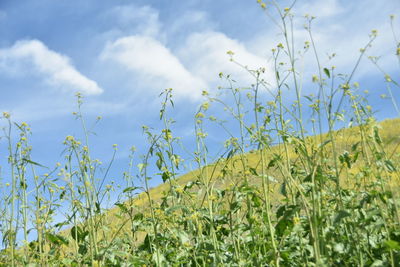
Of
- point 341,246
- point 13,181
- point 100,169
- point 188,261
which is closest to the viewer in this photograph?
point 341,246

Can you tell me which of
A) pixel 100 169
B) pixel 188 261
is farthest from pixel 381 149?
pixel 100 169

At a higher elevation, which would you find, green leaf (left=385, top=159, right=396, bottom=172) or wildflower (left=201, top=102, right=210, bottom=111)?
wildflower (left=201, top=102, right=210, bottom=111)

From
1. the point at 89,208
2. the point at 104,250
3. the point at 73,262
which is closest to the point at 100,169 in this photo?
the point at 73,262

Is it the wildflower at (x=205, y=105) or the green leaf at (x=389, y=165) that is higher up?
the wildflower at (x=205, y=105)

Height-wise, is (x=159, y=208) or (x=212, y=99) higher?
(x=212, y=99)

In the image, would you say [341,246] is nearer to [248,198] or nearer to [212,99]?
[248,198]

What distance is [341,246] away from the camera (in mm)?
2523

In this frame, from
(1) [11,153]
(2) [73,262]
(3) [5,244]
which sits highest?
(1) [11,153]

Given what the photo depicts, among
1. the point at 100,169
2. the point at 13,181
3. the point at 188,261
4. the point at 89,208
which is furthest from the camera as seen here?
the point at 100,169

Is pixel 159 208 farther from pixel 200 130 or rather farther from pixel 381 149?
pixel 381 149

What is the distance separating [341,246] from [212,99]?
1.31 meters

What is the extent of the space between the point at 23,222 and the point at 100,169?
984 millimetres

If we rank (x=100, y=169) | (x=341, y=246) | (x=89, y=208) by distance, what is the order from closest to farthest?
(x=341, y=246), (x=89, y=208), (x=100, y=169)

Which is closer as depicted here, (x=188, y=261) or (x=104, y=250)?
(x=104, y=250)
